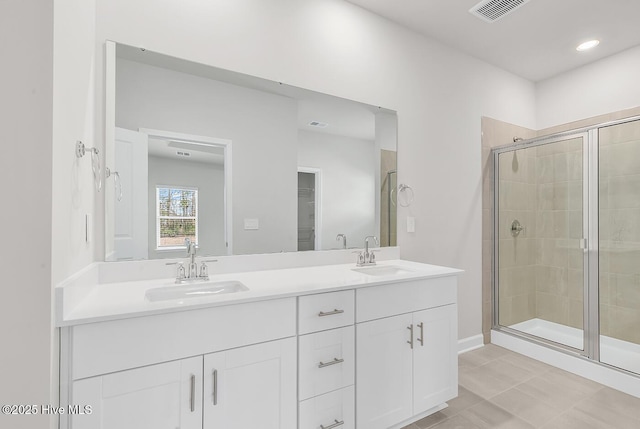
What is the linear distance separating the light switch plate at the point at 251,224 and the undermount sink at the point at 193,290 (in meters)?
0.39

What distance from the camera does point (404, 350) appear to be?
1660 millimetres

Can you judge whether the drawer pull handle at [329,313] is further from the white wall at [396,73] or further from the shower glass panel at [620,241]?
the shower glass panel at [620,241]

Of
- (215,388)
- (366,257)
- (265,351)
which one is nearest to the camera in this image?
(215,388)

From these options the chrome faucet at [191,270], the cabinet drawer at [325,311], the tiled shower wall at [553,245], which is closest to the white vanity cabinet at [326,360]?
the cabinet drawer at [325,311]

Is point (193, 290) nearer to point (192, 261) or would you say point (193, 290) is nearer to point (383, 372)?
point (192, 261)

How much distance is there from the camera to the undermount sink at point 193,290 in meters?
1.38

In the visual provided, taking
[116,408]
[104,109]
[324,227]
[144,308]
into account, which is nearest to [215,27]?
[104,109]

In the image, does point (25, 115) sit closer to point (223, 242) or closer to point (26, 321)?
point (26, 321)

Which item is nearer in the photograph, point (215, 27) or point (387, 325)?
point (387, 325)

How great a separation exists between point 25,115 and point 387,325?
166 cm

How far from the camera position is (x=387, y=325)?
1.61 meters

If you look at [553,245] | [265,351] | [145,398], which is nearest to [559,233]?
[553,245]

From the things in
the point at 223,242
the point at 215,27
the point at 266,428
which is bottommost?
the point at 266,428

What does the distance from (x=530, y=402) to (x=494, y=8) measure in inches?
109
